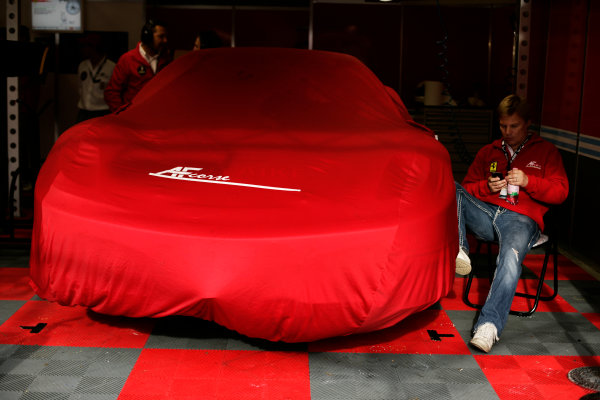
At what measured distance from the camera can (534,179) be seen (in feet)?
10.6

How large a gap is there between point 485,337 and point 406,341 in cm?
34

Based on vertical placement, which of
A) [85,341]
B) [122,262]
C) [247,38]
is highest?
[247,38]

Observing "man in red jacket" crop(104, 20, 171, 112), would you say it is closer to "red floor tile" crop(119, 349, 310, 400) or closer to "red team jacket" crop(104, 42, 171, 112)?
"red team jacket" crop(104, 42, 171, 112)

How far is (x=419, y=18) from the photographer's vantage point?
886 cm

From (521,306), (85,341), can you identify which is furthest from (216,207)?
(521,306)

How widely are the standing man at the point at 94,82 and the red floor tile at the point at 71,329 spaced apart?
4064mm

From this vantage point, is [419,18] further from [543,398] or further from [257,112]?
[543,398]

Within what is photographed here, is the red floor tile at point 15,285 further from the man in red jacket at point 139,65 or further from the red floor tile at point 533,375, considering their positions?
the red floor tile at point 533,375

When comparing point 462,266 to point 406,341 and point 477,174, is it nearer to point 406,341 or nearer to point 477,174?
point 406,341

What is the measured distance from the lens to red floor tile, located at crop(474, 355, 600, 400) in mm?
2539

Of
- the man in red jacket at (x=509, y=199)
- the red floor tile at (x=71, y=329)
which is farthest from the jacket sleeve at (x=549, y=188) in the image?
the red floor tile at (x=71, y=329)

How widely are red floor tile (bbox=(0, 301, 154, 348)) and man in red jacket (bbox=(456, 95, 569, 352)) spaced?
1544mm

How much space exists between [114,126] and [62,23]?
538cm

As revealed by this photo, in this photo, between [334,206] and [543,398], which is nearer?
[543,398]
